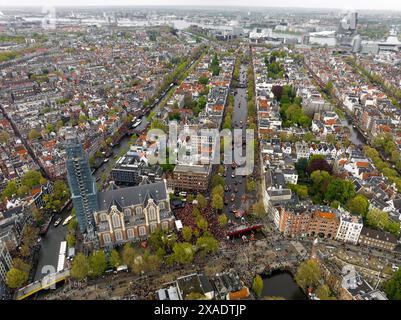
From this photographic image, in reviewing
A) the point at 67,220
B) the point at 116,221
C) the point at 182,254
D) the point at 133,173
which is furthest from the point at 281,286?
the point at 67,220

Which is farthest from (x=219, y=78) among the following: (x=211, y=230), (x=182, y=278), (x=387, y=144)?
(x=182, y=278)

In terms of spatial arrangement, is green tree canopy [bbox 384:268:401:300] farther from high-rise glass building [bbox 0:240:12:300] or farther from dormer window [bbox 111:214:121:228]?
high-rise glass building [bbox 0:240:12:300]

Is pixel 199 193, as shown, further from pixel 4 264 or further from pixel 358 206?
pixel 4 264

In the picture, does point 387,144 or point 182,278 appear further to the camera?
point 387,144

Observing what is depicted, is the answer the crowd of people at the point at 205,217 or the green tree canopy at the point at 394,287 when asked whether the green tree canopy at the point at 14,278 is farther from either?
the green tree canopy at the point at 394,287

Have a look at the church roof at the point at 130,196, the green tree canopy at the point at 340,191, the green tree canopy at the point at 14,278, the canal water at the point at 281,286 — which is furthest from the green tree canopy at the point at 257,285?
the green tree canopy at the point at 14,278

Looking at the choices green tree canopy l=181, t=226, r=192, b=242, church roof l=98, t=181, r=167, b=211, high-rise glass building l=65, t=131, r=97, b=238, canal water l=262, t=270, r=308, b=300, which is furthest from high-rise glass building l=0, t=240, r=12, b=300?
canal water l=262, t=270, r=308, b=300
